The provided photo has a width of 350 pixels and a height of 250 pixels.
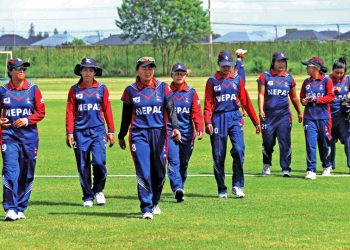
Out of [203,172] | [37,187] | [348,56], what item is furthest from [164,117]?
[348,56]

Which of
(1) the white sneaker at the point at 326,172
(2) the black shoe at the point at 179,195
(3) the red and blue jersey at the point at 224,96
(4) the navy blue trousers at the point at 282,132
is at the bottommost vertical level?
(1) the white sneaker at the point at 326,172

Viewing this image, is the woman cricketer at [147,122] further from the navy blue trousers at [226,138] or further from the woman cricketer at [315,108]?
the woman cricketer at [315,108]

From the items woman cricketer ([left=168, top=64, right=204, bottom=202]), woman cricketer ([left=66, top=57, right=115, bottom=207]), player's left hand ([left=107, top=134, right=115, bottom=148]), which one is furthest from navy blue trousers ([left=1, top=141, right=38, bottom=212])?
woman cricketer ([left=168, top=64, right=204, bottom=202])

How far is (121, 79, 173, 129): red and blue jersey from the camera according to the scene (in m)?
12.4

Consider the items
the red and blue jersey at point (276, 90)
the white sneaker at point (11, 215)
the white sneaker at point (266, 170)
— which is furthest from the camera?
the white sneaker at point (266, 170)

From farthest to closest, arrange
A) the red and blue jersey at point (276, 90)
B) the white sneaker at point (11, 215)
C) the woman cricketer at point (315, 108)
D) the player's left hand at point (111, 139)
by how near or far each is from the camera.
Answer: the red and blue jersey at point (276, 90), the woman cricketer at point (315, 108), the player's left hand at point (111, 139), the white sneaker at point (11, 215)

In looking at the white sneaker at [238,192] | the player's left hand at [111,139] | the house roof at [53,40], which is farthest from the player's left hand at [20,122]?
the house roof at [53,40]

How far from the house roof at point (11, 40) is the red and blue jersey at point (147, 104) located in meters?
125

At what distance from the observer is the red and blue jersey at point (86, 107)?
13961 millimetres

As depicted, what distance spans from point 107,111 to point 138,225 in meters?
2.61

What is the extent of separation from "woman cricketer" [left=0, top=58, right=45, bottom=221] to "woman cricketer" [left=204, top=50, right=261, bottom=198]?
3089mm

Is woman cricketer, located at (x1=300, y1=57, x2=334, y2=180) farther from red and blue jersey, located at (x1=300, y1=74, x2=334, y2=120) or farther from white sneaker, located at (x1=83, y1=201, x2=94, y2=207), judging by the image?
white sneaker, located at (x1=83, y1=201, x2=94, y2=207)

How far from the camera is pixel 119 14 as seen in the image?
99688 millimetres

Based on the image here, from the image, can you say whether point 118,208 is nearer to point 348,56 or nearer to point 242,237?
point 242,237
